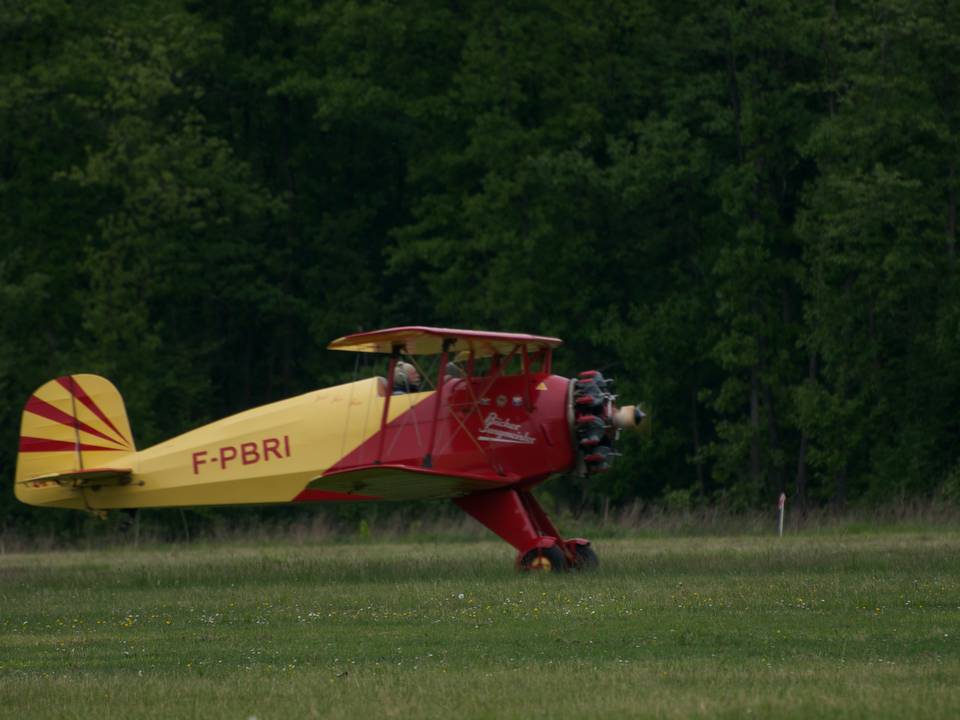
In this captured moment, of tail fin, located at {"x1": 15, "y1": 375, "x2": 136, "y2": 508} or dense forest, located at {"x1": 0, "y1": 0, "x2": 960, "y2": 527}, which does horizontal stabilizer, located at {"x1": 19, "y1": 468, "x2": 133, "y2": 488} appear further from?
dense forest, located at {"x1": 0, "y1": 0, "x2": 960, "y2": 527}

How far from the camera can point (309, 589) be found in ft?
61.9

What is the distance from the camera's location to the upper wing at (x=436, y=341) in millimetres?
19281

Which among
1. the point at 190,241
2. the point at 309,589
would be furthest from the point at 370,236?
the point at 309,589

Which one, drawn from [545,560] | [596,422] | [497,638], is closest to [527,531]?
[545,560]

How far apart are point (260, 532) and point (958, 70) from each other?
17747 mm

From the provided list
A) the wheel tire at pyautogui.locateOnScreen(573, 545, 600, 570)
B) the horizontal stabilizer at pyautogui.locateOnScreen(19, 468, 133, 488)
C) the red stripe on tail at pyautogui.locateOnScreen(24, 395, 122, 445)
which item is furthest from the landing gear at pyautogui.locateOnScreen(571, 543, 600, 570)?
the red stripe on tail at pyautogui.locateOnScreen(24, 395, 122, 445)

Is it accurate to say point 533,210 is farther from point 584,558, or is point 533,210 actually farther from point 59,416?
point 584,558

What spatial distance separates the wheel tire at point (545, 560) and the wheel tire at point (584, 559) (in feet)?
1.50

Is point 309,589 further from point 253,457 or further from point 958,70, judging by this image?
point 958,70

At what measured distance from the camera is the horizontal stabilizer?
72.5 ft

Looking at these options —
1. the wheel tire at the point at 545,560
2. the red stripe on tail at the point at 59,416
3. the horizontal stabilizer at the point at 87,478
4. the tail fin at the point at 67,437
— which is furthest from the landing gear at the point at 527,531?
the red stripe on tail at the point at 59,416

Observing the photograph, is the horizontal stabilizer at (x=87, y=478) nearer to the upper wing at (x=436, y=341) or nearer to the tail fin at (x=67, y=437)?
the tail fin at (x=67, y=437)

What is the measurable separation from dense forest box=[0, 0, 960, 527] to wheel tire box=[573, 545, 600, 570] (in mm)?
15128

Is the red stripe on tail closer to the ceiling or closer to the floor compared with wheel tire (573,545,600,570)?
closer to the ceiling
